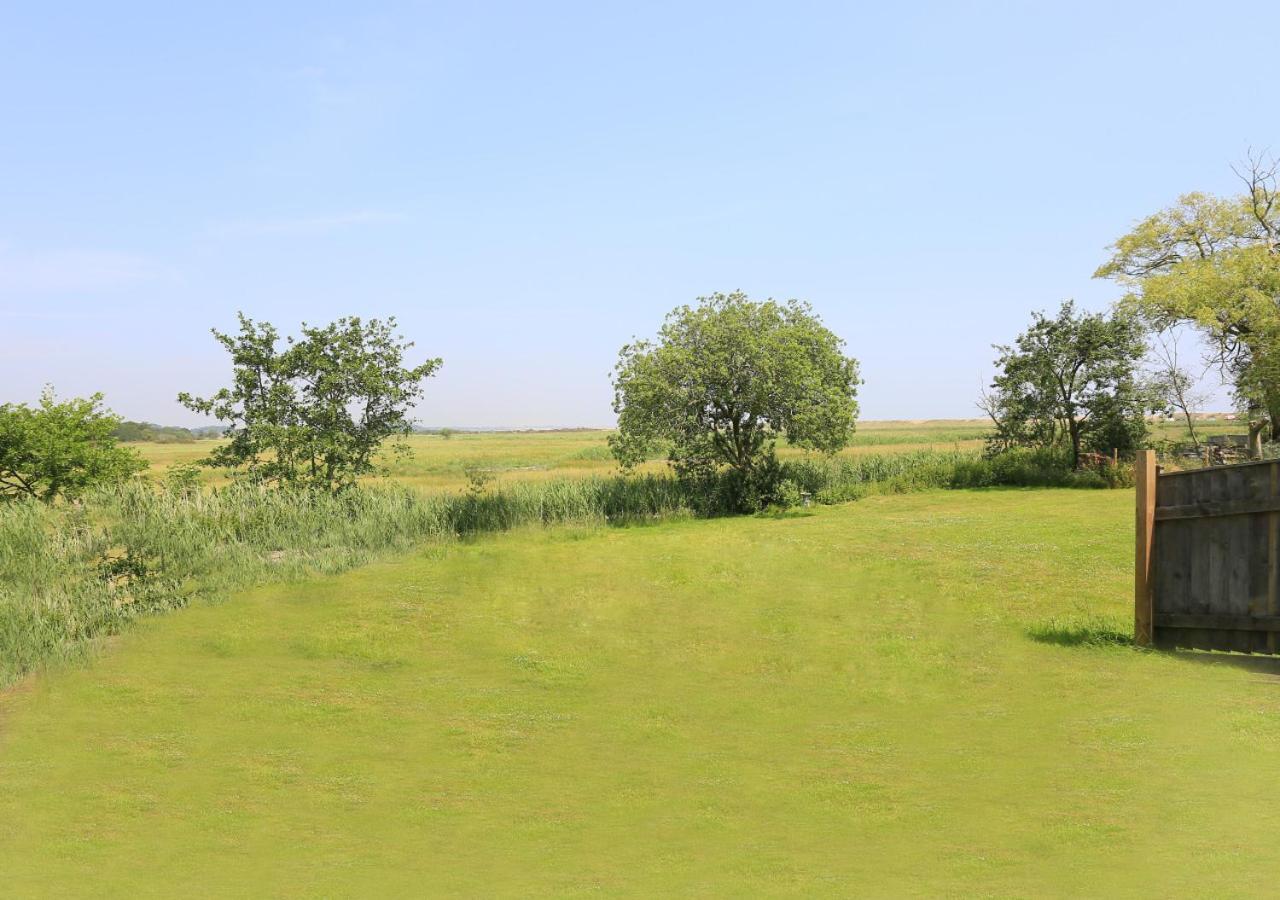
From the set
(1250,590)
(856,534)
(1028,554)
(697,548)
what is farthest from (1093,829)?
(856,534)

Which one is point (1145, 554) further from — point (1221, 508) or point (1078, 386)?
point (1078, 386)

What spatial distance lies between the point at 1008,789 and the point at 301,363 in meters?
22.7

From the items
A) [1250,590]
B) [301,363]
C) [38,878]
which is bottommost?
[38,878]

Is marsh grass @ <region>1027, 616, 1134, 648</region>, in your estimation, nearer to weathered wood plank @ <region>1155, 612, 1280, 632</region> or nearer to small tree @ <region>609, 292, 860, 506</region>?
weathered wood plank @ <region>1155, 612, 1280, 632</region>

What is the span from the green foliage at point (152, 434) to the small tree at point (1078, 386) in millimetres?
108408

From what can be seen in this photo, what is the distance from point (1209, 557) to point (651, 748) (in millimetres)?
7656

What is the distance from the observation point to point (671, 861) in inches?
259

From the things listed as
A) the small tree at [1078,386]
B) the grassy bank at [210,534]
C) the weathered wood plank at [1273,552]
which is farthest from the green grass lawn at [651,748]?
the small tree at [1078,386]

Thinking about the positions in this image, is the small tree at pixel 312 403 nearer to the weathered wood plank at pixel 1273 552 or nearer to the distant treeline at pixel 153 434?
the weathered wood plank at pixel 1273 552

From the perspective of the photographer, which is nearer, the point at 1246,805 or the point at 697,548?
the point at 1246,805

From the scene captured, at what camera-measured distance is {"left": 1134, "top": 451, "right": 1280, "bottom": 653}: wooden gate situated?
36.9 feet

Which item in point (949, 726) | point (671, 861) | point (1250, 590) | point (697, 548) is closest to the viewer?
point (671, 861)

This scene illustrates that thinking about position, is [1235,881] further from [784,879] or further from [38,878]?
[38,878]

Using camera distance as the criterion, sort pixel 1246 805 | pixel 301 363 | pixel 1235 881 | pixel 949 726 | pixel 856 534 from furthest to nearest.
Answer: pixel 301 363 < pixel 856 534 < pixel 949 726 < pixel 1246 805 < pixel 1235 881
